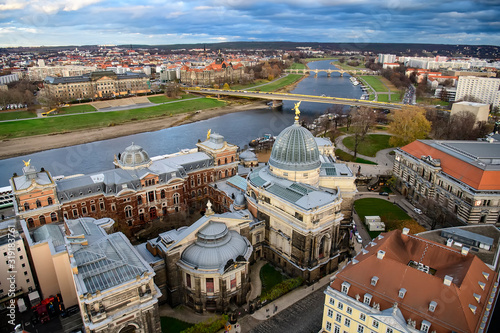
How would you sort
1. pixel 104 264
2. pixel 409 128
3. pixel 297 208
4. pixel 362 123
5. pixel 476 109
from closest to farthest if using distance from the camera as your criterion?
pixel 104 264 → pixel 297 208 → pixel 409 128 → pixel 476 109 → pixel 362 123

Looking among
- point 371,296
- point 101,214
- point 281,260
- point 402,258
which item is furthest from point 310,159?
point 101,214

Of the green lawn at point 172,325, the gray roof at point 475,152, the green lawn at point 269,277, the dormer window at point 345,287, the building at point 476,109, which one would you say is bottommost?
the green lawn at point 172,325

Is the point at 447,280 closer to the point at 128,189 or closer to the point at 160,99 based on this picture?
the point at 128,189

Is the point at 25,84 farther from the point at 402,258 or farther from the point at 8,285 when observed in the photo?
the point at 402,258

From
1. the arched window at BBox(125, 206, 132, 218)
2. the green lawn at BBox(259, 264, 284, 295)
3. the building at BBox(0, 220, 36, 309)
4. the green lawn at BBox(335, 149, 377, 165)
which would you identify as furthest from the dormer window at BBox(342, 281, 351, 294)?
the green lawn at BBox(335, 149, 377, 165)

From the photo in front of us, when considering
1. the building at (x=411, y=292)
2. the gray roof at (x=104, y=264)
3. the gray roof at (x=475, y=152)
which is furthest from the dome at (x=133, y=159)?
the gray roof at (x=475, y=152)

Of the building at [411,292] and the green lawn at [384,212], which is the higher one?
the building at [411,292]

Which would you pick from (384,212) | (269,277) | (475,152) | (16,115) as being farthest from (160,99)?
(475,152)

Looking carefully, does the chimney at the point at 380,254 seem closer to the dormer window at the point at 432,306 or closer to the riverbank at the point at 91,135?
the dormer window at the point at 432,306
